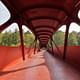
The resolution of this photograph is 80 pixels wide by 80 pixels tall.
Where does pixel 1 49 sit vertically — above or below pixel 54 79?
above

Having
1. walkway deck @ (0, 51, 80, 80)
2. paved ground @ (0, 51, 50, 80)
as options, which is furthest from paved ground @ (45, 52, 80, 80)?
paved ground @ (0, 51, 50, 80)

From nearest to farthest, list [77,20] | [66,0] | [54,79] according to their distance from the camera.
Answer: [54,79], [66,0], [77,20]

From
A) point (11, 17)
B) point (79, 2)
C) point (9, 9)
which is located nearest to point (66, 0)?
point (79, 2)

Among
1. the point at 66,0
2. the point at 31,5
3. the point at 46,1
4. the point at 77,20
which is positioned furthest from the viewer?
the point at 77,20

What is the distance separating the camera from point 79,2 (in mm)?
3275

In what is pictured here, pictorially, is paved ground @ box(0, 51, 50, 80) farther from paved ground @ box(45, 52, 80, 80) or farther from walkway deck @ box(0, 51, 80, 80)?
paved ground @ box(45, 52, 80, 80)

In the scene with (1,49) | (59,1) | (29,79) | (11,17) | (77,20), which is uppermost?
(59,1)

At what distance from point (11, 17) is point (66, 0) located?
2556mm

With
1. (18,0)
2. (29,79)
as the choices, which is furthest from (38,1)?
(29,79)

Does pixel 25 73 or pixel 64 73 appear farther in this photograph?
pixel 25 73

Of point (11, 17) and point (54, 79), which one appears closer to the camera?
point (54, 79)

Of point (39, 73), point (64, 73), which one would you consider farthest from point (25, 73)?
point (64, 73)

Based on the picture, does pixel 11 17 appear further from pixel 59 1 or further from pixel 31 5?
pixel 59 1

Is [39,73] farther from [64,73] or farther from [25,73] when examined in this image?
[64,73]
